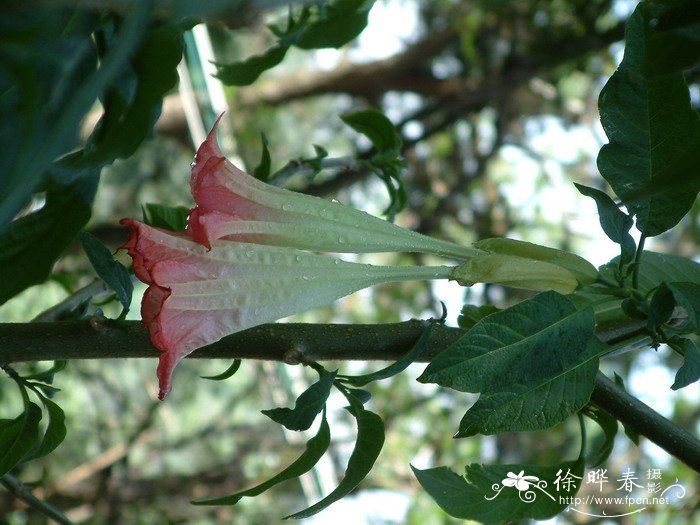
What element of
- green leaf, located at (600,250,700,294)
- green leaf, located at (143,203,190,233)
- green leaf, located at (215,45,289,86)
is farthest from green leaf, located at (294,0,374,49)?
green leaf, located at (600,250,700,294)

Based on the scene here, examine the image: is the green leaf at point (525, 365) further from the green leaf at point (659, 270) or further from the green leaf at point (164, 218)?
the green leaf at point (164, 218)

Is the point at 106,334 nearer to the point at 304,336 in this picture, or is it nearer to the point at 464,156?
the point at 304,336

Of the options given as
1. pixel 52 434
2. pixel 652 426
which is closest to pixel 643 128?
pixel 652 426

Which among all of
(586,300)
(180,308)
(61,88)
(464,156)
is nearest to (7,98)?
(61,88)

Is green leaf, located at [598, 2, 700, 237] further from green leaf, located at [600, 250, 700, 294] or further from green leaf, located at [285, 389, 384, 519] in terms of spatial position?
green leaf, located at [285, 389, 384, 519]

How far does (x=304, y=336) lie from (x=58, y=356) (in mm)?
123

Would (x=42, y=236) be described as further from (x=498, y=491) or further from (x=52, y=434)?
(x=498, y=491)

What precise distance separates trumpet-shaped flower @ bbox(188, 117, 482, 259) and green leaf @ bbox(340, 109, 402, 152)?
6.9 inches

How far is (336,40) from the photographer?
584mm

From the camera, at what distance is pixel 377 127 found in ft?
2.00

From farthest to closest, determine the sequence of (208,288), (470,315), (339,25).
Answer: (339,25), (470,315), (208,288)

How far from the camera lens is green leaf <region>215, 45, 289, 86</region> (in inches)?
21.7

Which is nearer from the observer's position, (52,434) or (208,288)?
(208,288)

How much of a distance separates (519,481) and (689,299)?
0.17 metres
